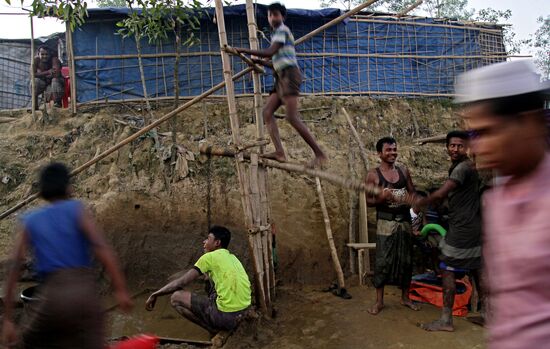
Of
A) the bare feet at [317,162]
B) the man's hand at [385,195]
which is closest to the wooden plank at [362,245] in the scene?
the bare feet at [317,162]

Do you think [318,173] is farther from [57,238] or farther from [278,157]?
[57,238]

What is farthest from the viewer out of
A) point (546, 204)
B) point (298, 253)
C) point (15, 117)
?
point (15, 117)

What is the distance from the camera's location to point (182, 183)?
7.12 metres

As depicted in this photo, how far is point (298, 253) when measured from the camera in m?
6.70

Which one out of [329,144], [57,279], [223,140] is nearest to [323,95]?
[329,144]

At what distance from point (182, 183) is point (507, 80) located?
641 cm

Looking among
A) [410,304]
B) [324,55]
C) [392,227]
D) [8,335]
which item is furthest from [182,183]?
[8,335]

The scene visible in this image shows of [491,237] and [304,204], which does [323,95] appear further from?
[491,237]

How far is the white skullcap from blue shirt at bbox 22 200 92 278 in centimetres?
234

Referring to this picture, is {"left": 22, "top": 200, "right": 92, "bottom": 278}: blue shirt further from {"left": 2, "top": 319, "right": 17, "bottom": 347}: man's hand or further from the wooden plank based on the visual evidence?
the wooden plank

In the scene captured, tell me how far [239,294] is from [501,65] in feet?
12.4

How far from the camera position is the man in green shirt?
4.34 meters

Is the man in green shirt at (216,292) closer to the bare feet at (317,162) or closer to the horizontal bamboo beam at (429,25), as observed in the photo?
the bare feet at (317,162)

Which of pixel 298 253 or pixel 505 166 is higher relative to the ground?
pixel 505 166
